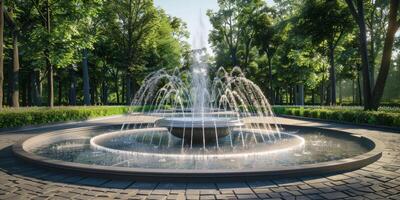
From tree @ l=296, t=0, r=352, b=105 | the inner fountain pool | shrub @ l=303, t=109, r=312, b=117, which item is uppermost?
tree @ l=296, t=0, r=352, b=105

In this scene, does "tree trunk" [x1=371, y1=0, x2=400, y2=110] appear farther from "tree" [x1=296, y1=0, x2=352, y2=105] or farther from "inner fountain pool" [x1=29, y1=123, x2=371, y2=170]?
"tree" [x1=296, y1=0, x2=352, y2=105]

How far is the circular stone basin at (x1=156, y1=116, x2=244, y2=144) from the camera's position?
10.7 metres

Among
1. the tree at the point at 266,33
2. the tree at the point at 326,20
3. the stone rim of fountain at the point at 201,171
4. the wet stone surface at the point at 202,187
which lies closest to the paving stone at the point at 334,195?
the wet stone surface at the point at 202,187

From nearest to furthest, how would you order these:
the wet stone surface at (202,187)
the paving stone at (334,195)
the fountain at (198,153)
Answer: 1. the paving stone at (334,195)
2. the wet stone surface at (202,187)
3. the fountain at (198,153)

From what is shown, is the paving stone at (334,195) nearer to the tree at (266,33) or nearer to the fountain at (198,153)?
the fountain at (198,153)

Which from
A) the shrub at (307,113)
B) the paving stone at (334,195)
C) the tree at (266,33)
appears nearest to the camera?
the paving stone at (334,195)

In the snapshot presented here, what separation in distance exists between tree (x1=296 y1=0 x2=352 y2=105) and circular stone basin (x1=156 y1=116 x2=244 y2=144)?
22965mm

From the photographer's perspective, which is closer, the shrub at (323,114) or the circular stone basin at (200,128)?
the circular stone basin at (200,128)

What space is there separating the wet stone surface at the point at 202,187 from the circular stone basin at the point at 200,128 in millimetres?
4661

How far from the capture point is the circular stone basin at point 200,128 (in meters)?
10.7

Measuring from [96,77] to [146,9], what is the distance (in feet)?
61.8

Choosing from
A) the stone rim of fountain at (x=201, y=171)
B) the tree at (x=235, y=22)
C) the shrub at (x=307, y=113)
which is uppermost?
the tree at (x=235, y=22)

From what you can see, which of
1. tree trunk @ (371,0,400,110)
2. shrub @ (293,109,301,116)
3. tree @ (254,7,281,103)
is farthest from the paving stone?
tree @ (254,7,281,103)

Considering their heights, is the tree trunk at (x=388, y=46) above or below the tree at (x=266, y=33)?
below
